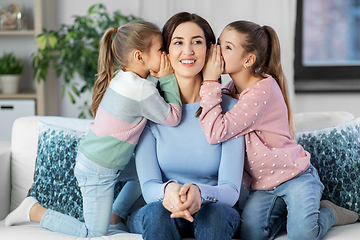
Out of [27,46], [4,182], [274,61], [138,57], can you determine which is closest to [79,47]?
[27,46]

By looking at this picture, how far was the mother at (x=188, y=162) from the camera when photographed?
117 centimetres

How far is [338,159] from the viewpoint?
1495mm

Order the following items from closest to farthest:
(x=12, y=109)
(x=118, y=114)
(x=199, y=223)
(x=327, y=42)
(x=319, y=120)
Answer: (x=199, y=223) → (x=118, y=114) → (x=319, y=120) → (x=12, y=109) → (x=327, y=42)

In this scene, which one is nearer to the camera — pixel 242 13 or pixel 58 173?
pixel 58 173

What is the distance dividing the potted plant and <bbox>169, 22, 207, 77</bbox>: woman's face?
1.84 m

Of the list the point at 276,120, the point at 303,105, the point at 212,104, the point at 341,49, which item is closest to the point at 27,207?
the point at 212,104

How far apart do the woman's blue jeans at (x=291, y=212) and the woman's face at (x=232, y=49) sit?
47 cm


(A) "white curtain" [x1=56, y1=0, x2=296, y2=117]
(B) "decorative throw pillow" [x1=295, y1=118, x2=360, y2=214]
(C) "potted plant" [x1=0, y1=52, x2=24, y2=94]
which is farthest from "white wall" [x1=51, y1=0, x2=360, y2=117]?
(B) "decorative throw pillow" [x1=295, y1=118, x2=360, y2=214]

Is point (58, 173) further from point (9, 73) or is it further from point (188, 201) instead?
point (9, 73)

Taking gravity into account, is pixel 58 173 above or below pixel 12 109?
below

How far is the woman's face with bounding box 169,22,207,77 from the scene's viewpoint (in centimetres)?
128

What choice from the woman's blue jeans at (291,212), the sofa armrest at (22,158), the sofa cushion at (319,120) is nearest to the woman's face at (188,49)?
the woman's blue jeans at (291,212)

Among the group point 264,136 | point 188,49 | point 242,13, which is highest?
point 242,13

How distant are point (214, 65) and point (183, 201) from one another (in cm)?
49
